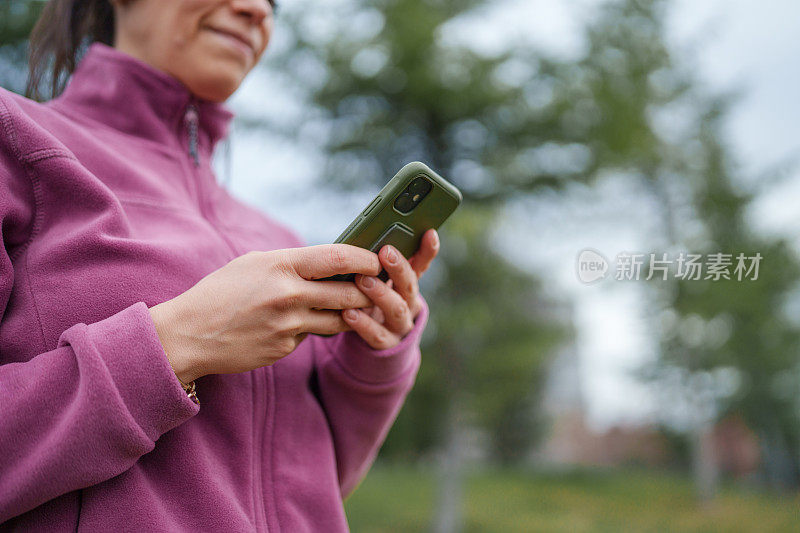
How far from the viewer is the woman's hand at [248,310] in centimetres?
63

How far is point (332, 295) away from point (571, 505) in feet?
24.2

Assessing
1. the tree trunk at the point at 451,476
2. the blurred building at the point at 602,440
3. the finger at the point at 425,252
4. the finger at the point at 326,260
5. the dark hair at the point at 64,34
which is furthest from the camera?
the blurred building at the point at 602,440

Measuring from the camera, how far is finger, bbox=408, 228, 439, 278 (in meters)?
0.84

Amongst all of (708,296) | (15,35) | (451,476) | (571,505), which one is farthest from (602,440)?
(15,35)

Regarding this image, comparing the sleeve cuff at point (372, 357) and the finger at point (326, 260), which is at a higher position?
the finger at point (326, 260)

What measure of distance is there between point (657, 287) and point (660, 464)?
389cm

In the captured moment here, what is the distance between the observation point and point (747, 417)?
24.9 ft

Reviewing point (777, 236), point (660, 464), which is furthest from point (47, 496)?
point (660, 464)

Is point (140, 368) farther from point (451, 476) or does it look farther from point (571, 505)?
point (571, 505)

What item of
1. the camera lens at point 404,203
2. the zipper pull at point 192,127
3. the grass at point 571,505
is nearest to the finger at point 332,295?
the camera lens at point 404,203

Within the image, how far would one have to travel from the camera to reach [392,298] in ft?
A: 2.60

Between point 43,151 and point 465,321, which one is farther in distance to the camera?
point 465,321

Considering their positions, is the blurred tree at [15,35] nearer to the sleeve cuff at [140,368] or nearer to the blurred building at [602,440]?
the sleeve cuff at [140,368]

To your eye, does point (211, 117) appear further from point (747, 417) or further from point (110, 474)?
point (747, 417)
